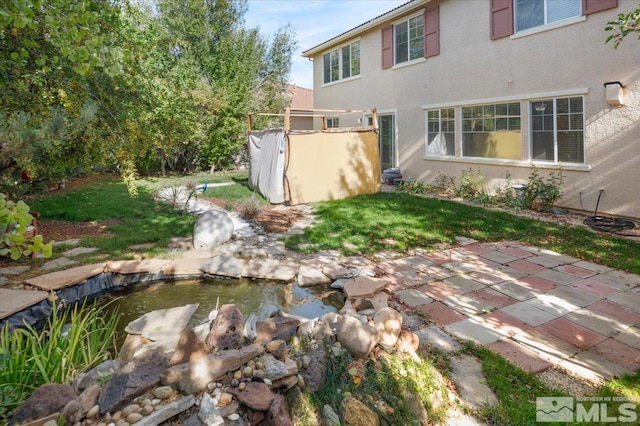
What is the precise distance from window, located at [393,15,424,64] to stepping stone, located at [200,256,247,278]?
936cm

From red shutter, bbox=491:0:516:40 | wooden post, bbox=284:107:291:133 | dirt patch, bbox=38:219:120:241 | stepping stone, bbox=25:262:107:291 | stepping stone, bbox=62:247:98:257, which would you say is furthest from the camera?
red shutter, bbox=491:0:516:40

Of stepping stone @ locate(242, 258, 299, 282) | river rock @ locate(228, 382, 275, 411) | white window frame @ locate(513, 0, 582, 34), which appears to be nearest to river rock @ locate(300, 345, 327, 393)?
river rock @ locate(228, 382, 275, 411)

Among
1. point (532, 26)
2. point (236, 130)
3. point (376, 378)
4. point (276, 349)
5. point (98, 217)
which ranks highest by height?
point (532, 26)

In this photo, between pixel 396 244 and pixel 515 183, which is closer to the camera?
pixel 396 244

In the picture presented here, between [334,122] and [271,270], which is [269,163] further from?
[334,122]

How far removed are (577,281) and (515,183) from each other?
5.16 m

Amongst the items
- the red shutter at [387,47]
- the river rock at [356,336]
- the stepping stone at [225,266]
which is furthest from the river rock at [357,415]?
the red shutter at [387,47]

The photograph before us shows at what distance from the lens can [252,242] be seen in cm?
648

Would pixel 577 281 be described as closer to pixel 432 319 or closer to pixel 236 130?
pixel 432 319

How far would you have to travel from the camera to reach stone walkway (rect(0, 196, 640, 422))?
3.27 meters

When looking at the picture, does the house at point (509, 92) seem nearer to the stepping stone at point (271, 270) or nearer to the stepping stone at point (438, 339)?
the stepping stone at point (438, 339)

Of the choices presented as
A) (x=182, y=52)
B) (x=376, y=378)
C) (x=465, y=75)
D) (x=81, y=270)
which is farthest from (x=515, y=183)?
(x=182, y=52)

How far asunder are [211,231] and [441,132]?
25.8ft

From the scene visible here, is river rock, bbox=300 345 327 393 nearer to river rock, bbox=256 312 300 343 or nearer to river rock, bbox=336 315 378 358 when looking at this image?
river rock, bbox=336 315 378 358
